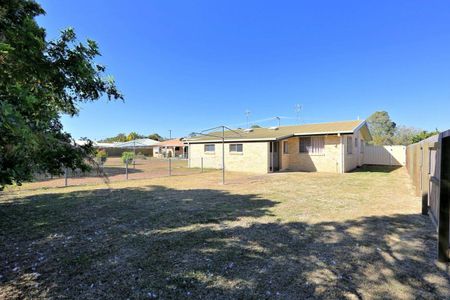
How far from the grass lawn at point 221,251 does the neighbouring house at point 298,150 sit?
9.54 metres

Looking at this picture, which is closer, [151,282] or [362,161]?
[151,282]

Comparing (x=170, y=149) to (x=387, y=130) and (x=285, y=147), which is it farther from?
(x=387, y=130)

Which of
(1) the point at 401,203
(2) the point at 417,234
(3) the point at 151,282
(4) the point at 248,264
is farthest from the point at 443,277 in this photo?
(1) the point at 401,203

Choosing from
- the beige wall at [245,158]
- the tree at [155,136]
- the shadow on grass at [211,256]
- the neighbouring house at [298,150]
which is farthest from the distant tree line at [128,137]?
the shadow on grass at [211,256]

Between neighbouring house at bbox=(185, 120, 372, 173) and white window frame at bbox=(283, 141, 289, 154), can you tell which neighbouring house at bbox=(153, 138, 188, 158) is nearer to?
neighbouring house at bbox=(185, 120, 372, 173)

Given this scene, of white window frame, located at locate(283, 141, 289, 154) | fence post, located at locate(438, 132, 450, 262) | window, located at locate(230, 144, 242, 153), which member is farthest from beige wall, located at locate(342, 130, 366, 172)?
fence post, located at locate(438, 132, 450, 262)

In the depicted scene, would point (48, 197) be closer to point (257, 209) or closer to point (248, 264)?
point (257, 209)

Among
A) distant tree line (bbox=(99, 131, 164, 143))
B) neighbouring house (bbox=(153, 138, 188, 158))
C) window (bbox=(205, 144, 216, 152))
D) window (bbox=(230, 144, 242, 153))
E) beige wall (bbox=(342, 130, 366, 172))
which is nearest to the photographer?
beige wall (bbox=(342, 130, 366, 172))

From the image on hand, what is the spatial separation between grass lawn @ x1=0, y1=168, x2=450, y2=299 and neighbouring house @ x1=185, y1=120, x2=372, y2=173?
954cm

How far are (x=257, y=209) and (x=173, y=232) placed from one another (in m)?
2.77

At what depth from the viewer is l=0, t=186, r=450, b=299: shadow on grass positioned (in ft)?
10.1

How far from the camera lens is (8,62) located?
276 centimetres

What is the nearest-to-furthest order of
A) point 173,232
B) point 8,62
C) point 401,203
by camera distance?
point 8,62, point 173,232, point 401,203

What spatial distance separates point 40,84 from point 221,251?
3.57 meters
